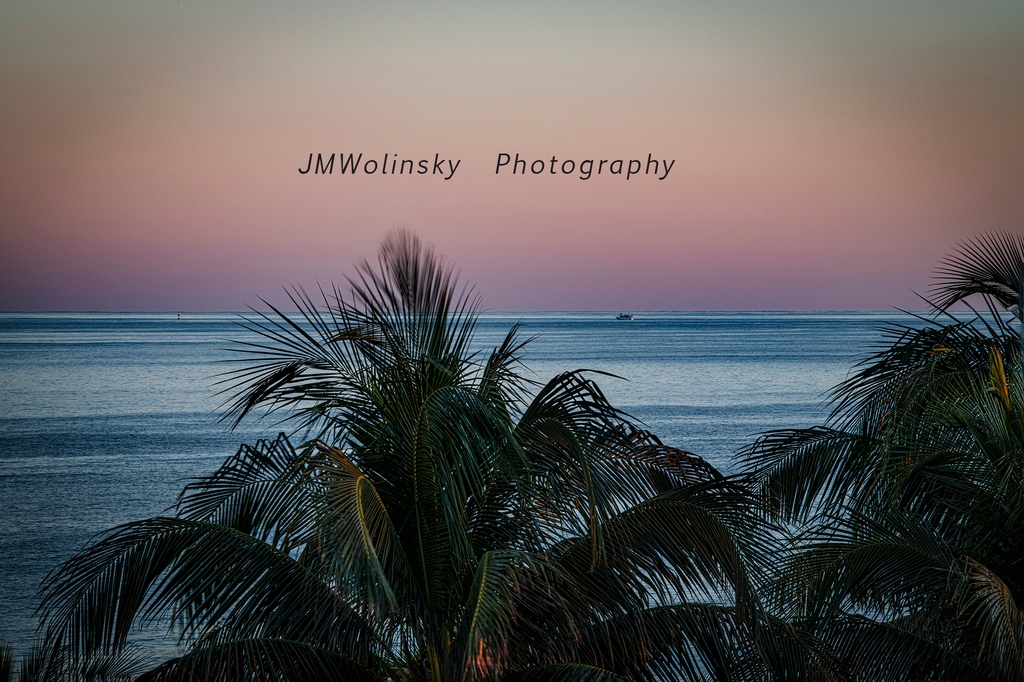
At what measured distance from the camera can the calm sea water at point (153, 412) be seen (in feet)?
99.2

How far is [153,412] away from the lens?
5881 cm

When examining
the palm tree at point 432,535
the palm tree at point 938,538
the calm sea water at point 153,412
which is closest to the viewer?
the palm tree at point 432,535

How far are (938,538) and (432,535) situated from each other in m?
4.09

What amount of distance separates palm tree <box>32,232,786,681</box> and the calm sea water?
1.24 m

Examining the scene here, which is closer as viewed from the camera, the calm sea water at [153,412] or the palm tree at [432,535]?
the palm tree at [432,535]

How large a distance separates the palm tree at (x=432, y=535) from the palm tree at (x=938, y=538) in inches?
34.1

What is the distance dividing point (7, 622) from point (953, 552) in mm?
18785

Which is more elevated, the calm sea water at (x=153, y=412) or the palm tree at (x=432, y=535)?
the palm tree at (x=432, y=535)

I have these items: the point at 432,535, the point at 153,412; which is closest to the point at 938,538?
the point at 432,535

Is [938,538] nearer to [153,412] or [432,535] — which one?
[432,535]

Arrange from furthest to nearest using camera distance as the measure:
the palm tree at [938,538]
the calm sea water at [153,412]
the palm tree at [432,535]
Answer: the calm sea water at [153,412]
the palm tree at [938,538]
the palm tree at [432,535]

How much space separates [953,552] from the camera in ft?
24.7

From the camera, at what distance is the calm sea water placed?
30.2 m

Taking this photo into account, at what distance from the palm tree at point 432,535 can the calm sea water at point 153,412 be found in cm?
124
